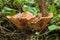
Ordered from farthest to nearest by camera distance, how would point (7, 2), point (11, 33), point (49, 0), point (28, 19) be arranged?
1. point (7, 2)
2. point (49, 0)
3. point (11, 33)
4. point (28, 19)

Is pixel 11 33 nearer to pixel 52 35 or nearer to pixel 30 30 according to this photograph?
pixel 30 30

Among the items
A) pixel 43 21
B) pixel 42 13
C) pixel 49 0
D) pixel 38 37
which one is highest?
pixel 49 0

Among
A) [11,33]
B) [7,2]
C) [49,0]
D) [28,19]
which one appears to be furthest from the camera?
[7,2]

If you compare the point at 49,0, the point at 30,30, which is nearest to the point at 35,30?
the point at 30,30

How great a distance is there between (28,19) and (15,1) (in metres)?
0.67

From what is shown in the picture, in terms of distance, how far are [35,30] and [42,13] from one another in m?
0.20

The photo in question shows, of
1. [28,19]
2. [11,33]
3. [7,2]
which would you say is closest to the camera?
[28,19]

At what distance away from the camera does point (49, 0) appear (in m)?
1.94

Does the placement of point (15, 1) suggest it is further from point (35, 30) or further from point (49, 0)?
point (35, 30)

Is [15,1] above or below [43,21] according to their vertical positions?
above

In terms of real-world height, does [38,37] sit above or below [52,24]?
below

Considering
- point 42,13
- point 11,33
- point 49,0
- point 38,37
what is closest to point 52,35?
point 38,37

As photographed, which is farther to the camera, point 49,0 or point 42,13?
point 49,0

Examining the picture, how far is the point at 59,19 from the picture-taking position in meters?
1.58
